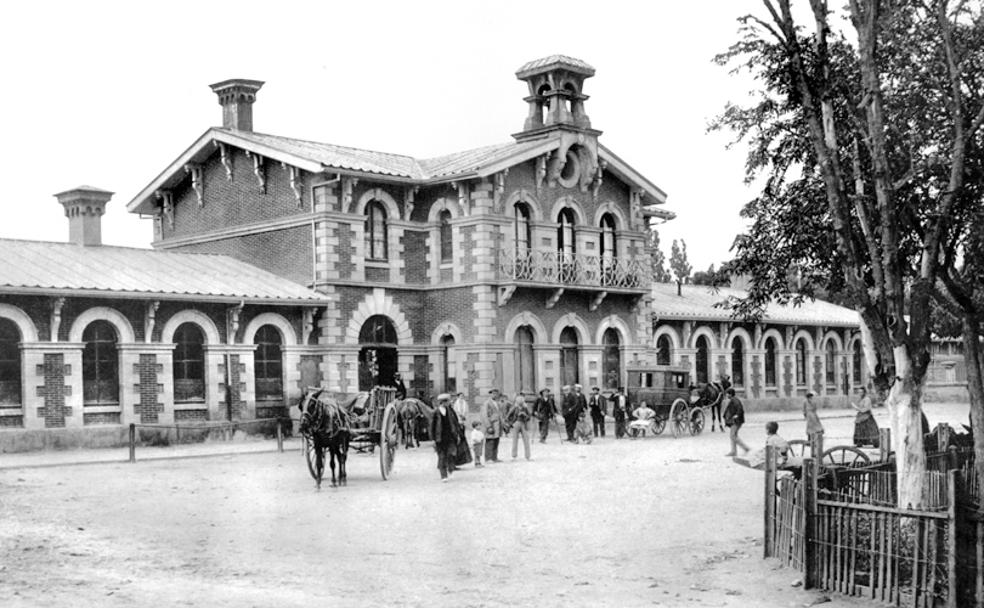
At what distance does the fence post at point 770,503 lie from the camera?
38.1 ft

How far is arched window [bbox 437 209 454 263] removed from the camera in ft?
105

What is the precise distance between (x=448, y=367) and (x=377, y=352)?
2.08 m

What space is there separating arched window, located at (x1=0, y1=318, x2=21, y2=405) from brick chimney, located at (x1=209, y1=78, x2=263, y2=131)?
10.6 metres

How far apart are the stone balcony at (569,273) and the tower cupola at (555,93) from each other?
12.5ft

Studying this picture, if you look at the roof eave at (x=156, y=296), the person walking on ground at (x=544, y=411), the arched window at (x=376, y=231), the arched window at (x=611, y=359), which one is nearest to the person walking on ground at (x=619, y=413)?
the person walking on ground at (x=544, y=411)

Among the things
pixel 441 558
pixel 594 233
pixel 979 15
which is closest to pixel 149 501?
pixel 441 558

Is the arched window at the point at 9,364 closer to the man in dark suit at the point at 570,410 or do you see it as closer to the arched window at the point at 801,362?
the man in dark suit at the point at 570,410

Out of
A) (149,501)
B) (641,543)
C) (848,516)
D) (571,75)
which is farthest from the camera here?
(571,75)

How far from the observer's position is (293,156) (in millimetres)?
29609

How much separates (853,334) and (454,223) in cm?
2329

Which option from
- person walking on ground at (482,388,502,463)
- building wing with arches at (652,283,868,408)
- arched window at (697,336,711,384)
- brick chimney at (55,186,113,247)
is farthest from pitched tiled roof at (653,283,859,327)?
brick chimney at (55,186,113,247)

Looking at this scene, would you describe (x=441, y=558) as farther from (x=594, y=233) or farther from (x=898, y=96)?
(x=594, y=233)

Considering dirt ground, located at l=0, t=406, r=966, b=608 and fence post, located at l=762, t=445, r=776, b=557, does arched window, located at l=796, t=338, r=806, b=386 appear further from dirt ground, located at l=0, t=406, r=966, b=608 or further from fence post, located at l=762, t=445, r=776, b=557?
fence post, located at l=762, t=445, r=776, b=557

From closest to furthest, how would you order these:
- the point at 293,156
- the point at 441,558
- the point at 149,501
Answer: the point at 441,558 < the point at 149,501 < the point at 293,156
